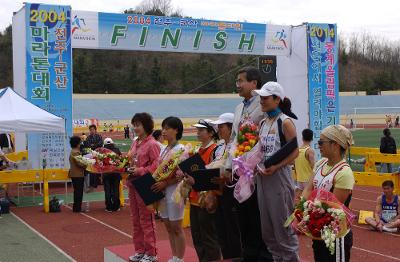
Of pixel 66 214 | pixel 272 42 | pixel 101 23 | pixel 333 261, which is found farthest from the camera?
pixel 272 42

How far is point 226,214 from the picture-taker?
4.93m

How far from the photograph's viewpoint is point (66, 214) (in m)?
11.3

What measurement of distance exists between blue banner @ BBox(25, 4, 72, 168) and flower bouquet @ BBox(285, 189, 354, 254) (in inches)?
440

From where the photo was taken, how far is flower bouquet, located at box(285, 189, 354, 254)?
3.55m

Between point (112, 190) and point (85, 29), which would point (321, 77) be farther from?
point (112, 190)

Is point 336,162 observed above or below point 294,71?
below

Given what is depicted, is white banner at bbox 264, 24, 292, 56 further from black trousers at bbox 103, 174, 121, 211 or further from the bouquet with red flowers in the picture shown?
the bouquet with red flowers

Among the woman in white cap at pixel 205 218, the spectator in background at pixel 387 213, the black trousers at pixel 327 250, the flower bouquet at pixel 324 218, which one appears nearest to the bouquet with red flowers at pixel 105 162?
the woman in white cap at pixel 205 218

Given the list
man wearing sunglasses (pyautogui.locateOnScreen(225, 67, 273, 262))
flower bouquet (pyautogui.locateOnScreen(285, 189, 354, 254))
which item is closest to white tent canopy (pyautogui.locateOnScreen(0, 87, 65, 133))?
man wearing sunglasses (pyautogui.locateOnScreen(225, 67, 273, 262))

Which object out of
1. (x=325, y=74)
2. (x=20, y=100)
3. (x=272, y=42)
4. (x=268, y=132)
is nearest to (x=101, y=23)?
(x=20, y=100)

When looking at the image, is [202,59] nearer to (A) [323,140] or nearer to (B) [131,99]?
(B) [131,99]

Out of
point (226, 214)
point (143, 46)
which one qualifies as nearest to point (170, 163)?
point (226, 214)

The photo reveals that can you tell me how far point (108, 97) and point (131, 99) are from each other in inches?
103

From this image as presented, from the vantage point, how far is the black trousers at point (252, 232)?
170 inches
